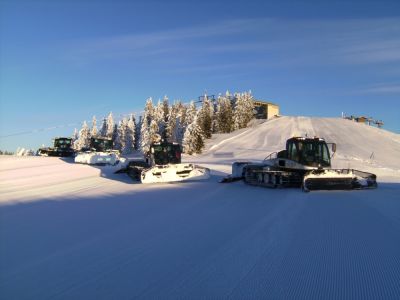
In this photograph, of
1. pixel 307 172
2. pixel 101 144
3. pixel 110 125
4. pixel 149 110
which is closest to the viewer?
pixel 307 172

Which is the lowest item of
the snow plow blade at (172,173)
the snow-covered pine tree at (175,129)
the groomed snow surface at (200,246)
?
the groomed snow surface at (200,246)

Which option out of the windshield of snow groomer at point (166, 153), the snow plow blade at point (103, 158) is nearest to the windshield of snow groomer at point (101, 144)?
the snow plow blade at point (103, 158)

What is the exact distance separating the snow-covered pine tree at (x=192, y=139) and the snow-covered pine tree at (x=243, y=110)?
32.6m

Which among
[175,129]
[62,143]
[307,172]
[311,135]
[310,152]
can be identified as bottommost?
[307,172]

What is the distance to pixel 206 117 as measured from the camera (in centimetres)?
8619

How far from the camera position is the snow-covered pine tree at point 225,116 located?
93812 millimetres

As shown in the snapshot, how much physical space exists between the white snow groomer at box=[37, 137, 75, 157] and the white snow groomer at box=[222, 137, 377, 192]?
28.6 meters

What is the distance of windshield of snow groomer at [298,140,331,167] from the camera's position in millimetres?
17078

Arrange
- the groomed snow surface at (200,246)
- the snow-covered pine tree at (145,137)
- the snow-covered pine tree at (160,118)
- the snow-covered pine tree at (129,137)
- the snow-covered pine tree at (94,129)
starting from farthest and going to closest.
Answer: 1. the snow-covered pine tree at (94,129)
2. the snow-covered pine tree at (129,137)
3. the snow-covered pine tree at (160,118)
4. the snow-covered pine tree at (145,137)
5. the groomed snow surface at (200,246)

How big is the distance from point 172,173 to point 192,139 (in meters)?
42.8

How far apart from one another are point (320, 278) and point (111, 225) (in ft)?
16.4

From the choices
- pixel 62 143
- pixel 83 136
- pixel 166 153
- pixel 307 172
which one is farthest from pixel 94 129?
pixel 307 172

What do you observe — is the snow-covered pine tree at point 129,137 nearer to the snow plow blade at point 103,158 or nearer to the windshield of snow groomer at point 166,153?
the snow plow blade at point 103,158

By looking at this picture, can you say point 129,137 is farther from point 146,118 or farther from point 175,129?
point 175,129
